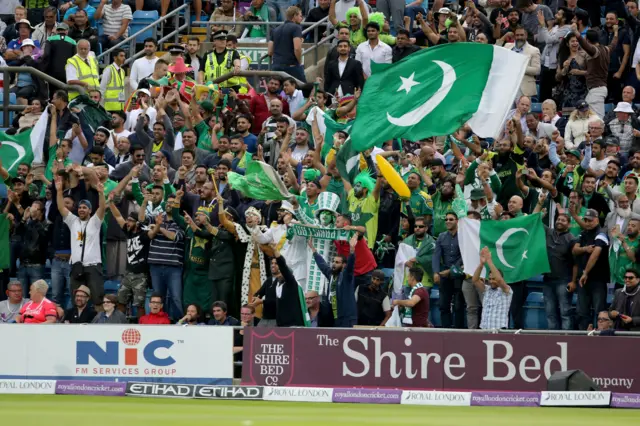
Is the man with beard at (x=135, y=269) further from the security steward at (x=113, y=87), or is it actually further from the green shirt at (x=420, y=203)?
the security steward at (x=113, y=87)

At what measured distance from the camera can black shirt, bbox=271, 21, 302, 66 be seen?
1027 inches

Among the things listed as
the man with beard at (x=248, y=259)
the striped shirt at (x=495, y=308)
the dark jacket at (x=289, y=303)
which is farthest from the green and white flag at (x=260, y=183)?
the striped shirt at (x=495, y=308)

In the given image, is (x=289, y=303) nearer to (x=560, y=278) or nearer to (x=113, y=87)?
(x=560, y=278)

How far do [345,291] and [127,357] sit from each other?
10.0 feet

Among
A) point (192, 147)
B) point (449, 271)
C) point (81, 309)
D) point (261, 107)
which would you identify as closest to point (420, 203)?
point (449, 271)

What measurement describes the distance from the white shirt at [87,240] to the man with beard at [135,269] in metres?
0.41

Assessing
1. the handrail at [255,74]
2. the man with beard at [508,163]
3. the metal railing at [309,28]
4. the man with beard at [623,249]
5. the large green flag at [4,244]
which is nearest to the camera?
the man with beard at [623,249]

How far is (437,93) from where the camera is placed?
1928cm

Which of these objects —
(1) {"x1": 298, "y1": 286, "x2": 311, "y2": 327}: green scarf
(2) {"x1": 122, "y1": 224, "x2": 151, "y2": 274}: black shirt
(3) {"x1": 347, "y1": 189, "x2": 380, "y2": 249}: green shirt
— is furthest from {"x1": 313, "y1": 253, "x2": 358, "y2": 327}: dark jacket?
(2) {"x1": 122, "y1": 224, "x2": 151, "y2": 274}: black shirt

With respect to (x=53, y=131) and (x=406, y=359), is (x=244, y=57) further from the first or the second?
(x=406, y=359)

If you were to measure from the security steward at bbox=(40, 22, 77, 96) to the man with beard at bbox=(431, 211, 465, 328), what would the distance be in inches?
361

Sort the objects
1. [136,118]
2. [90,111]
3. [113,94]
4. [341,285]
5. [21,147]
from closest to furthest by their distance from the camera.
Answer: [341,285]
[21,147]
[136,118]
[90,111]
[113,94]

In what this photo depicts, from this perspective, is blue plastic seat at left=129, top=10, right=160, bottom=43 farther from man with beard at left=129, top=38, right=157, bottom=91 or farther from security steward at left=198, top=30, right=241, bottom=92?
security steward at left=198, top=30, right=241, bottom=92

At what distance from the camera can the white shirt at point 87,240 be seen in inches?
890
